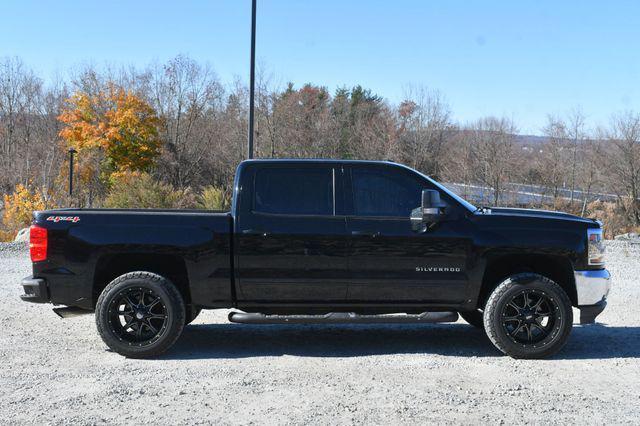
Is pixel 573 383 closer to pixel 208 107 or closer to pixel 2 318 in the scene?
pixel 2 318

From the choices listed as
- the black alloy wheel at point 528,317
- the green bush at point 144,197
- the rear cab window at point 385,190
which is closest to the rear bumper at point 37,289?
the rear cab window at point 385,190

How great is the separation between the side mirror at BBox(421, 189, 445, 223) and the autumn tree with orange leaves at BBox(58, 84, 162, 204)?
2996cm

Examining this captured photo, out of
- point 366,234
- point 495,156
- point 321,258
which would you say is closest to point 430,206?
point 366,234

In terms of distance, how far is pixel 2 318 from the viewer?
782 cm

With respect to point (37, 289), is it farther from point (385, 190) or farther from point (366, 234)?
point (385, 190)

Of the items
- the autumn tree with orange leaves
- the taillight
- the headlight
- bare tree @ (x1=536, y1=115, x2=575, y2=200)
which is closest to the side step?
the headlight

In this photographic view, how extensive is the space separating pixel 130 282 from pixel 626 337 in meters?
5.28

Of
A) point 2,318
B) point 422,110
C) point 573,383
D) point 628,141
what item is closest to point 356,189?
point 573,383

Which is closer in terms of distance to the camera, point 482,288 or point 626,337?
point 482,288

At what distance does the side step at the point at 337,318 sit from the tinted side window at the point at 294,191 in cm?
99

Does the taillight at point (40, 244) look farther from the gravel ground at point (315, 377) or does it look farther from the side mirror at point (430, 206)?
the side mirror at point (430, 206)

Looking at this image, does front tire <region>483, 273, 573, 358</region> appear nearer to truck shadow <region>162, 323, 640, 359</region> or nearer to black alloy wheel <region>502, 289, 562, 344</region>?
black alloy wheel <region>502, 289, 562, 344</region>

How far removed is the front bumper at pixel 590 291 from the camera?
6.10 metres

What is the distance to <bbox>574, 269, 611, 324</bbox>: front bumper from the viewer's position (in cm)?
610
